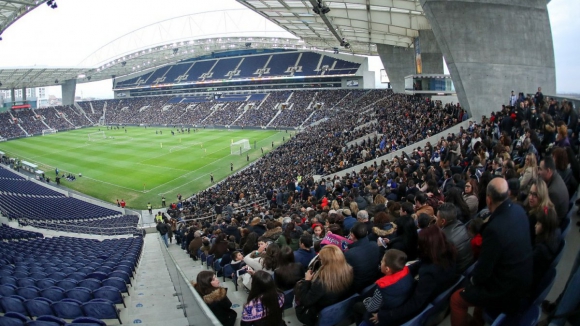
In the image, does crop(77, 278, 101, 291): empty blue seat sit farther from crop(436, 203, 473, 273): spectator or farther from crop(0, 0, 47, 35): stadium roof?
crop(0, 0, 47, 35): stadium roof

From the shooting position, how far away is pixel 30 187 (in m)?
30.3

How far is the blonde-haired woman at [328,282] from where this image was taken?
4047mm

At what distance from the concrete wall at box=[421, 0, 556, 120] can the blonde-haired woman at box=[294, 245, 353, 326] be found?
1775cm

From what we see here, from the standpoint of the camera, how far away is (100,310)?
5.25 metres

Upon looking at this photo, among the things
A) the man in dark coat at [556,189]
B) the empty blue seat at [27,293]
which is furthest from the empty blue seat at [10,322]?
the man in dark coat at [556,189]

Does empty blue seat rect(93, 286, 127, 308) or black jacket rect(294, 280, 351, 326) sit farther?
empty blue seat rect(93, 286, 127, 308)

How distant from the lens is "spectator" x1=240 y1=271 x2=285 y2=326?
3.93 metres

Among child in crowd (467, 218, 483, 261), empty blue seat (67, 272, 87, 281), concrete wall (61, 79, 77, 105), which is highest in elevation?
concrete wall (61, 79, 77, 105)

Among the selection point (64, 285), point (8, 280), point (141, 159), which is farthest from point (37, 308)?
point (141, 159)

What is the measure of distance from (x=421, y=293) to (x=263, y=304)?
154 centimetres

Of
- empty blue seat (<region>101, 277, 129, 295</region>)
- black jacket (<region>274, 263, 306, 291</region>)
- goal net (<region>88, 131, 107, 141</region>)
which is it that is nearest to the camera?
black jacket (<region>274, 263, 306, 291</region>)

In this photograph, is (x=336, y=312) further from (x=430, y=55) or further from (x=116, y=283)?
(x=430, y=55)

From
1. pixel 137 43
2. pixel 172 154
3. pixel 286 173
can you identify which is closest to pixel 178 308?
pixel 286 173

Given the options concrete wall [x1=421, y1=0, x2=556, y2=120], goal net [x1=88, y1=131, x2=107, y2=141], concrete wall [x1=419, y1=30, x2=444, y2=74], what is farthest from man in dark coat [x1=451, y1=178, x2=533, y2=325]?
goal net [x1=88, y1=131, x2=107, y2=141]
